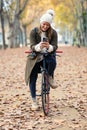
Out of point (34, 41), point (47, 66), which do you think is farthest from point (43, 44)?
point (47, 66)

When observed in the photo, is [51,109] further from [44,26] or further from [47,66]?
[44,26]

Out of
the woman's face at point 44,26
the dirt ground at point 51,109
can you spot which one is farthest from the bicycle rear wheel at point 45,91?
the woman's face at point 44,26

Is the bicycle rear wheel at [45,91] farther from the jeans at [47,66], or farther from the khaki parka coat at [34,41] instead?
the khaki parka coat at [34,41]

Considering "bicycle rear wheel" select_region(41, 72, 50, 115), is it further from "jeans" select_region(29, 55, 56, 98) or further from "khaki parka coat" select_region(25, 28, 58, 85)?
"khaki parka coat" select_region(25, 28, 58, 85)

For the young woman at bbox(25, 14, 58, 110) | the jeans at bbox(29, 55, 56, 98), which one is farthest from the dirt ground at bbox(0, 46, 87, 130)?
the young woman at bbox(25, 14, 58, 110)

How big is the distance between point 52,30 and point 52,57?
1.64ft

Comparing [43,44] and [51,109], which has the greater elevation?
[43,44]

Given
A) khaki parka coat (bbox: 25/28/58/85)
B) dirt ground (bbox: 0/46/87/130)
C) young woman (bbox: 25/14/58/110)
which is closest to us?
dirt ground (bbox: 0/46/87/130)

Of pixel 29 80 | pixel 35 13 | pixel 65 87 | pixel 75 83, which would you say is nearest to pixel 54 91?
pixel 65 87

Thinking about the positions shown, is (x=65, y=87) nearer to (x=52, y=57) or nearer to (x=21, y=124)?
(x=52, y=57)

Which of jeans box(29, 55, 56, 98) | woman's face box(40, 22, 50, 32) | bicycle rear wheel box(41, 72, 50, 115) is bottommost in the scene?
bicycle rear wheel box(41, 72, 50, 115)

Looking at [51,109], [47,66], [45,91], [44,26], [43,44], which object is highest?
[44,26]

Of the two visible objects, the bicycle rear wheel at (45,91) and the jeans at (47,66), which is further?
the jeans at (47,66)

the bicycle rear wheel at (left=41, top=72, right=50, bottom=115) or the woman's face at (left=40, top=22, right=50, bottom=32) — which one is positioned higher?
the woman's face at (left=40, top=22, right=50, bottom=32)
